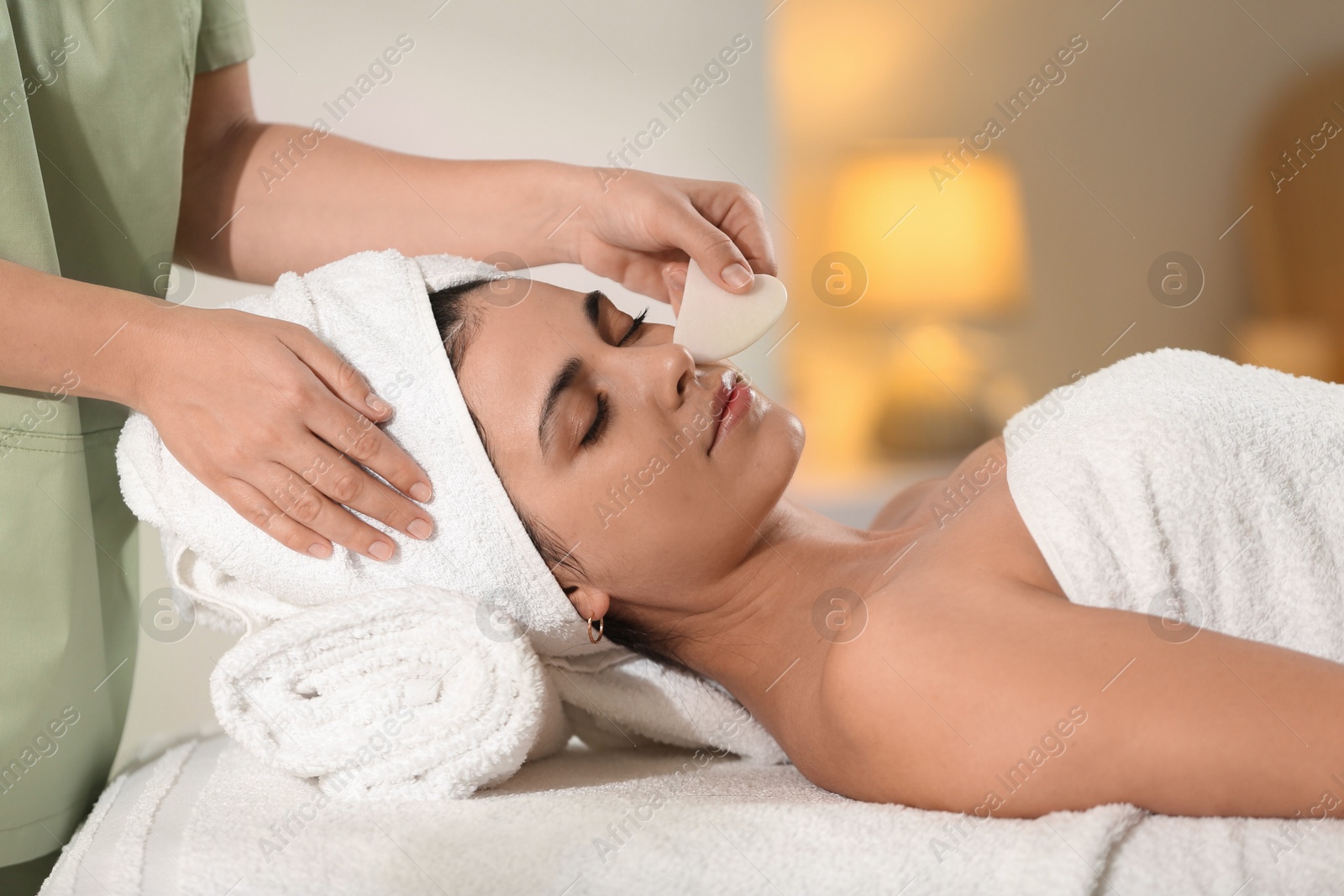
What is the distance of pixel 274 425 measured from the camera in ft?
2.53

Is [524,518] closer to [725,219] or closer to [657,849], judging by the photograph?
[657,849]

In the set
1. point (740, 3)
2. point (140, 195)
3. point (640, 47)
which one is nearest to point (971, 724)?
point (140, 195)

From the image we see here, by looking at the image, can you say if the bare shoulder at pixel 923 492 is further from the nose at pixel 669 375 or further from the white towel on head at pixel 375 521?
the white towel on head at pixel 375 521

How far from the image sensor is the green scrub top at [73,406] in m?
0.84

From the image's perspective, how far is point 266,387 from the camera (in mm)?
772

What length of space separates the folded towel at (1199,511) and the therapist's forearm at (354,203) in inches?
26.4

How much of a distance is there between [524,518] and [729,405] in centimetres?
25

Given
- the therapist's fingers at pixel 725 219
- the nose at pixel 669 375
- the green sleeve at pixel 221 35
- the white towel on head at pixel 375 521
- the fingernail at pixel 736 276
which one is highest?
the green sleeve at pixel 221 35

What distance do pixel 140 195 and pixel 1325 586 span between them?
1236 millimetres

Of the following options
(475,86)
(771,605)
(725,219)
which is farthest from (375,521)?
(475,86)

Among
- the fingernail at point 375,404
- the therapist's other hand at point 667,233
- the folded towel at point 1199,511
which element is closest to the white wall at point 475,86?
the therapist's other hand at point 667,233

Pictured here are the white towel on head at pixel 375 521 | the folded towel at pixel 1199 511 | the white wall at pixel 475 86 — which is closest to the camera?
the folded towel at pixel 1199 511

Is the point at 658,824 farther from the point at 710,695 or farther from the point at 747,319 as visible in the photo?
the point at 747,319

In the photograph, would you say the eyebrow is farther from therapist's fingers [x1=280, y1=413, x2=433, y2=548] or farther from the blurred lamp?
the blurred lamp
